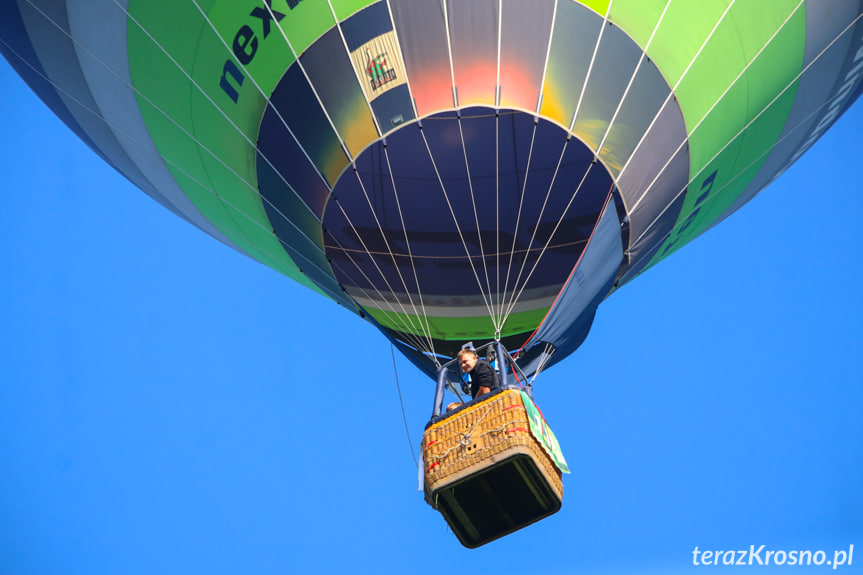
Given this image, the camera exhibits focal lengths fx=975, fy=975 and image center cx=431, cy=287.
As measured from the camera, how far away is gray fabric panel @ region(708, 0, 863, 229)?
750 cm

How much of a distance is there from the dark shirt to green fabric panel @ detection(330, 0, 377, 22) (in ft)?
8.29

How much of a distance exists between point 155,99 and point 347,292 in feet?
7.21

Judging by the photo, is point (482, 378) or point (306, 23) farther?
point (306, 23)

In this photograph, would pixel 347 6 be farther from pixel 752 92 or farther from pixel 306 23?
pixel 752 92

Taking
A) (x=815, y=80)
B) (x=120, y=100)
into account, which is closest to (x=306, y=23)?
(x=120, y=100)

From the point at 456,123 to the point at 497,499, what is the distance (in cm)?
257

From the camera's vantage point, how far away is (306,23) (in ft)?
22.0

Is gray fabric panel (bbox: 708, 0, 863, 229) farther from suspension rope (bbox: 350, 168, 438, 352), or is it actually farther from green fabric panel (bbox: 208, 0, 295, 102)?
green fabric panel (bbox: 208, 0, 295, 102)

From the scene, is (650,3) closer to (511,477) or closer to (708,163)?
(708,163)

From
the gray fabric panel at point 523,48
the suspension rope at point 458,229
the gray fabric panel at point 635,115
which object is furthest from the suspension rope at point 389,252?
the gray fabric panel at point 635,115

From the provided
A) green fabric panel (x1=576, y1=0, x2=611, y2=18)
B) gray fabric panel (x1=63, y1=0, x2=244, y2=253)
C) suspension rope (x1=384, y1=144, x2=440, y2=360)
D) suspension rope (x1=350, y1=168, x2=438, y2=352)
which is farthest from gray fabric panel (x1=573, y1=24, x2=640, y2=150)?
gray fabric panel (x1=63, y1=0, x2=244, y2=253)

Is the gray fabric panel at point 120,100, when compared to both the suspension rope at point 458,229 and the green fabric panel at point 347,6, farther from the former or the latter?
the suspension rope at point 458,229

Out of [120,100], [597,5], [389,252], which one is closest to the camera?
[597,5]

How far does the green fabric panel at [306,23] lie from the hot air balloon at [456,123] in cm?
1
